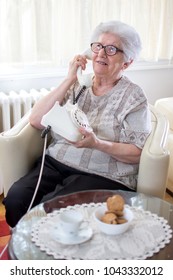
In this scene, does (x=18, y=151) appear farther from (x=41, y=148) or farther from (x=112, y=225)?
(x=112, y=225)

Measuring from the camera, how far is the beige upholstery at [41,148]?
5.50ft

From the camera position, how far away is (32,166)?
1.97 meters

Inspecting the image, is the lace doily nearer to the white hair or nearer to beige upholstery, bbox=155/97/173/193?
the white hair

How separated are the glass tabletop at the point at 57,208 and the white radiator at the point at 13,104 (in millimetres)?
1098

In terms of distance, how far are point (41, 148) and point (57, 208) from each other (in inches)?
25.3

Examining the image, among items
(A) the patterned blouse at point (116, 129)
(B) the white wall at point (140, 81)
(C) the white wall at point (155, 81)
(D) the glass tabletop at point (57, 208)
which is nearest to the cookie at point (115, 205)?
(D) the glass tabletop at point (57, 208)

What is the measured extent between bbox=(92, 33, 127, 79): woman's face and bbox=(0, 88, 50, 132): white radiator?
2.50 feet

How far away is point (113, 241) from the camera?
121 cm

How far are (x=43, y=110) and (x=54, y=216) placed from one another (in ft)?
Answer: 2.26

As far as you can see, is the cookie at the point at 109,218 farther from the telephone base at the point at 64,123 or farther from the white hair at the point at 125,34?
the white hair at the point at 125,34

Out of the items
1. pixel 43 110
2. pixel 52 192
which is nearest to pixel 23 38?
pixel 43 110

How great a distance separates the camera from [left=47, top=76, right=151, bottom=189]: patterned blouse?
5.82ft

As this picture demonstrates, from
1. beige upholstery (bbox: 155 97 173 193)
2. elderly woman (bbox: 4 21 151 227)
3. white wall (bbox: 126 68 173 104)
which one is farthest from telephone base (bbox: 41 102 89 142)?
white wall (bbox: 126 68 173 104)
